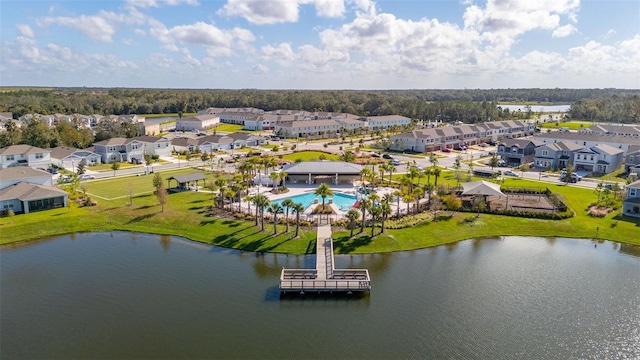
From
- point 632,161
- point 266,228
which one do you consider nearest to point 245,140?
point 266,228

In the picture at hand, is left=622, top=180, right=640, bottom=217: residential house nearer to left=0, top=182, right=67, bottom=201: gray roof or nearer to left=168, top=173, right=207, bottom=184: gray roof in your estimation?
left=168, top=173, right=207, bottom=184: gray roof

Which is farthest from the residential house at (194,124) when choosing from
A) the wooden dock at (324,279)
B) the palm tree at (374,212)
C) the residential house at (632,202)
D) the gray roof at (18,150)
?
the residential house at (632,202)

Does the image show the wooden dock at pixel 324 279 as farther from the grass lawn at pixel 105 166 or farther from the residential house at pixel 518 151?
the residential house at pixel 518 151

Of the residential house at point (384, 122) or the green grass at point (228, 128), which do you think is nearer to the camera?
the residential house at point (384, 122)

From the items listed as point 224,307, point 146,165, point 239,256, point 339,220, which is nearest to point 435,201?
point 339,220

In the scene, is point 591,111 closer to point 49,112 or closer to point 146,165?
point 146,165

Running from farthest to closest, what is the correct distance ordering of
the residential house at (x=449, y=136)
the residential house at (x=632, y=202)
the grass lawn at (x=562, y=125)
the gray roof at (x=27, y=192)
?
the grass lawn at (x=562, y=125) → the residential house at (x=449, y=136) → the gray roof at (x=27, y=192) → the residential house at (x=632, y=202)

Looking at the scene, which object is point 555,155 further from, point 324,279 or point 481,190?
point 324,279

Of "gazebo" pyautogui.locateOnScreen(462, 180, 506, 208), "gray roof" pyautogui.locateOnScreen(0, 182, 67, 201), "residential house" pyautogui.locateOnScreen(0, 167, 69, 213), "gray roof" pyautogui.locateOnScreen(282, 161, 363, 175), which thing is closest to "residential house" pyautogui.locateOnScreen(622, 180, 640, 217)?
"gazebo" pyautogui.locateOnScreen(462, 180, 506, 208)
